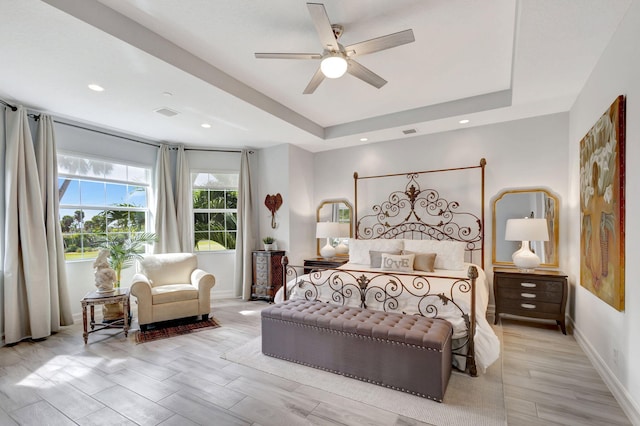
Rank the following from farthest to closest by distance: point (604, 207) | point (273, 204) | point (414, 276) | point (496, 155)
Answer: point (273, 204) → point (496, 155) → point (414, 276) → point (604, 207)

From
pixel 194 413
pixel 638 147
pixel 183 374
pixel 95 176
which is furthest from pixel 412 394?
pixel 95 176

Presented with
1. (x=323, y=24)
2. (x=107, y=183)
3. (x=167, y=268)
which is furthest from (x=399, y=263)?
(x=107, y=183)

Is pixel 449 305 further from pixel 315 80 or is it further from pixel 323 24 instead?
pixel 323 24

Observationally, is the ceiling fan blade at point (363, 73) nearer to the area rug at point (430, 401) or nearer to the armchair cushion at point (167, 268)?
the area rug at point (430, 401)

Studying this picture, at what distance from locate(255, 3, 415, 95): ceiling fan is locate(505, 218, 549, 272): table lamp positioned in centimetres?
269

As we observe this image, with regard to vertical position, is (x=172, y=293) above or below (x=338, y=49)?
below

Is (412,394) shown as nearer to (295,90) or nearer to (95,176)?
(295,90)

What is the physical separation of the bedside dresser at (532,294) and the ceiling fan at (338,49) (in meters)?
3.07

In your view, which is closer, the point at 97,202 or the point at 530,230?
the point at 530,230

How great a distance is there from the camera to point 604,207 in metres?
2.53

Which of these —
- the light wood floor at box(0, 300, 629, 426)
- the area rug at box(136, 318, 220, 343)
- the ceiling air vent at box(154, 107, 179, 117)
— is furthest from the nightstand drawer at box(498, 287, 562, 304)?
the ceiling air vent at box(154, 107, 179, 117)

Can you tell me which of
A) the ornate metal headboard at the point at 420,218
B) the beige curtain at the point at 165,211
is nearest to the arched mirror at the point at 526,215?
the ornate metal headboard at the point at 420,218

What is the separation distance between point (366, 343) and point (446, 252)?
2204 mm

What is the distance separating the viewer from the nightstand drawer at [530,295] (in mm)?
3671
